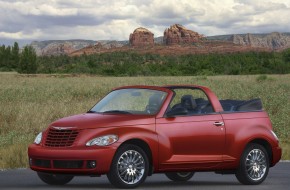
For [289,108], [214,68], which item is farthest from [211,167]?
[214,68]

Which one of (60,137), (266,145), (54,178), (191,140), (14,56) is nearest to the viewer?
(60,137)

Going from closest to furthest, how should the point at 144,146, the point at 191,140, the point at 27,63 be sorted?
the point at 144,146
the point at 191,140
the point at 27,63

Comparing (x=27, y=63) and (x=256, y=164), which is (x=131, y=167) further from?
(x=27, y=63)

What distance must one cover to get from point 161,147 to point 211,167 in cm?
111

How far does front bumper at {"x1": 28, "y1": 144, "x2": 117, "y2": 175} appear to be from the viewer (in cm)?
1021

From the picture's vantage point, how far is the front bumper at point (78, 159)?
10.2 metres

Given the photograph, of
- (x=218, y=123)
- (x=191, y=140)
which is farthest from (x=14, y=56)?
(x=191, y=140)

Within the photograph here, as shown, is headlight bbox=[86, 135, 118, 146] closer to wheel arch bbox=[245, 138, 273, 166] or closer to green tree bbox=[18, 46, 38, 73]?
wheel arch bbox=[245, 138, 273, 166]

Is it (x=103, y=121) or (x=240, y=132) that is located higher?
(x=103, y=121)

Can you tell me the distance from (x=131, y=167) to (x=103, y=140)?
53 cm

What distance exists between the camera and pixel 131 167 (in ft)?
34.1

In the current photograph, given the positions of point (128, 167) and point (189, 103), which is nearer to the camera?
point (128, 167)

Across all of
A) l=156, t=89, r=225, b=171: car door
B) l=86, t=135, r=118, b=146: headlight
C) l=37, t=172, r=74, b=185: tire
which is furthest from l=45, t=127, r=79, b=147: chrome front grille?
l=156, t=89, r=225, b=171: car door

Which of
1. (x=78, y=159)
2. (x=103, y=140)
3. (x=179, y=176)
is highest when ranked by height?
(x=103, y=140)
